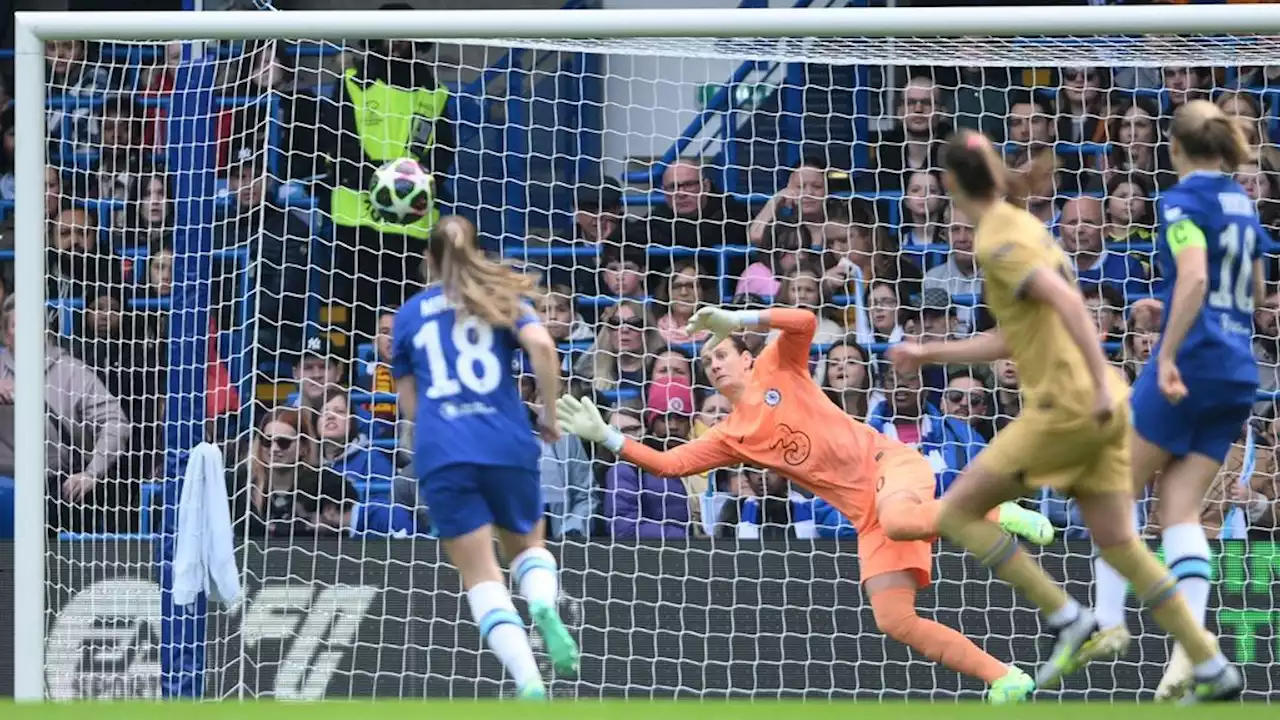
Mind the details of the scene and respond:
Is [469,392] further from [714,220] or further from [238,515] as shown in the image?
[714,220]

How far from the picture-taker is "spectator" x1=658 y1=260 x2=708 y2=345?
8711mm

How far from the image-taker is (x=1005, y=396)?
29.2 ft

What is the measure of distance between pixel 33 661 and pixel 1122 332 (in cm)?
460

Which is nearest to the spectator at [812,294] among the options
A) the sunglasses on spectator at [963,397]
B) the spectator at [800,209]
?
the spectator at [800,209]

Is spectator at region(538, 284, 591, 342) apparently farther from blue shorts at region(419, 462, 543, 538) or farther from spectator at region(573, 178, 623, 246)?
blue shorts at region(419, 462, 543, 538)

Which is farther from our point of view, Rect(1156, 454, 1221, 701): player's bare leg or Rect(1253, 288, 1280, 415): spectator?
Rect(1253, 288, 1280, 415): spectator

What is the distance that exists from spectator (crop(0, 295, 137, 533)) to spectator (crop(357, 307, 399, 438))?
1077 millimetres

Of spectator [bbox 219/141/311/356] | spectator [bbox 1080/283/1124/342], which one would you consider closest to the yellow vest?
spectator [bbox 219/141/311/356]

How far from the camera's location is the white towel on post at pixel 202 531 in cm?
748

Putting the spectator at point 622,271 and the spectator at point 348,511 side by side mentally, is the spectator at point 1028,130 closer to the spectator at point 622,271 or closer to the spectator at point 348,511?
the spectator at point 622,271

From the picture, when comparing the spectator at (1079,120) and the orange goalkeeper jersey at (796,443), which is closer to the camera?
the orange goalkeeper jersey at (796,443)

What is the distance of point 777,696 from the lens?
27.0ft

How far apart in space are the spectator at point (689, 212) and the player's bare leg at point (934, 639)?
7.20 feet

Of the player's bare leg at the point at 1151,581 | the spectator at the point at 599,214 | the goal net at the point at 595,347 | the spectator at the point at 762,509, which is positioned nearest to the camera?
the player's bare leg at the point at 1151,581
